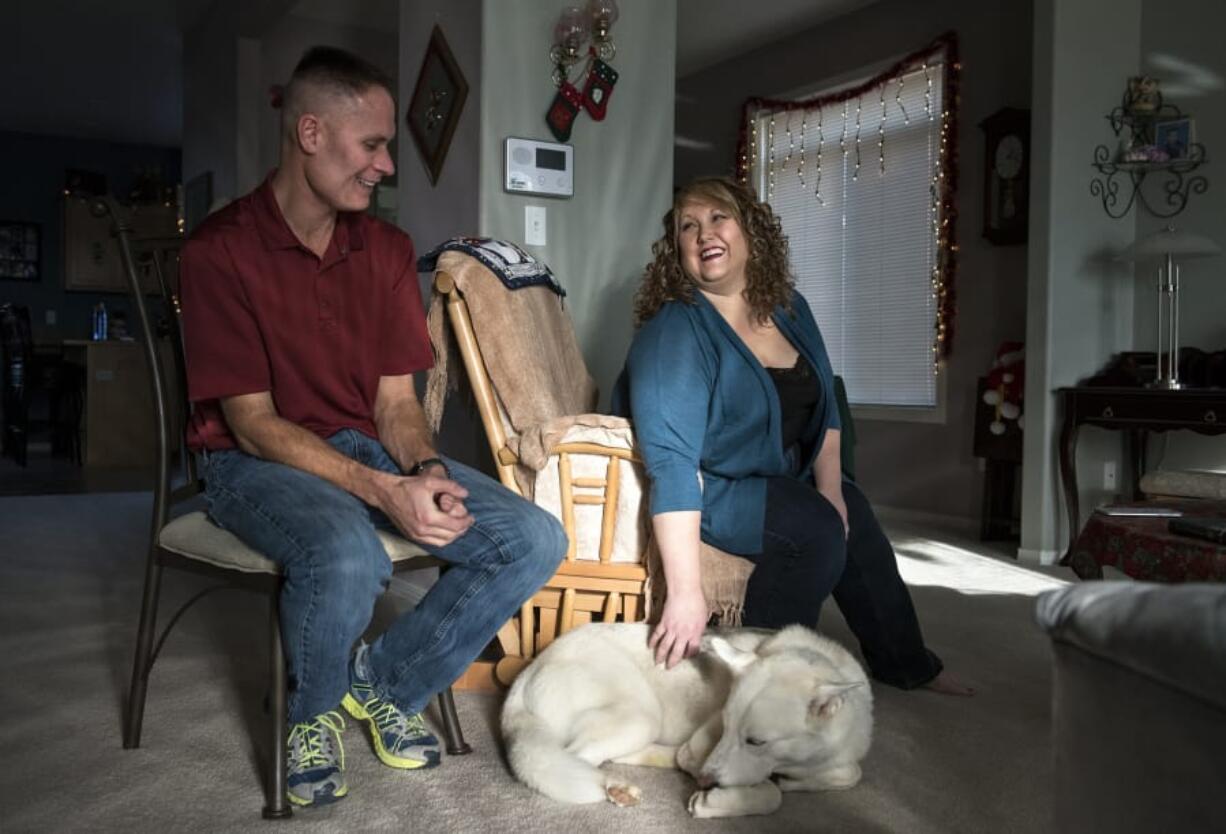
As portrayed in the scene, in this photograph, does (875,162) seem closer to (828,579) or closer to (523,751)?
(828,579)

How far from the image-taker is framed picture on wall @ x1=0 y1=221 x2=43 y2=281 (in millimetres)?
9867

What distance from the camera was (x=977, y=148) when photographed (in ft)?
16.2

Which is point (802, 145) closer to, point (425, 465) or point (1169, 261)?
point (1169, 261)

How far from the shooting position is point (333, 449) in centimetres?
168

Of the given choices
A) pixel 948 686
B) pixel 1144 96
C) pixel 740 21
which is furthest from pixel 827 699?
pixel 740 21

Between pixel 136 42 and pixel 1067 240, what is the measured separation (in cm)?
613

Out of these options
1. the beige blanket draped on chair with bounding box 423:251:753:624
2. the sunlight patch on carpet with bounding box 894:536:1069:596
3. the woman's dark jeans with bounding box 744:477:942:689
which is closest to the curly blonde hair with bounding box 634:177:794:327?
the beige blanket draped on chair with bounding box 423:251:753:624

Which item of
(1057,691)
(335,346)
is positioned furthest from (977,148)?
(1057,691)

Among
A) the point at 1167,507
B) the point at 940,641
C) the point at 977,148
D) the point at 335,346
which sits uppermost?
the point at 977,148

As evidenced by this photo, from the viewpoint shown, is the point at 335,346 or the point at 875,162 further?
the point at 875,162

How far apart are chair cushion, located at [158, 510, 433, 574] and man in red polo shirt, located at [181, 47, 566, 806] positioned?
0.08ft

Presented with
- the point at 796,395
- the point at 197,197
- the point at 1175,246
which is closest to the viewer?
the point at 796,395

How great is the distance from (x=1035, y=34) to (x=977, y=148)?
90cm

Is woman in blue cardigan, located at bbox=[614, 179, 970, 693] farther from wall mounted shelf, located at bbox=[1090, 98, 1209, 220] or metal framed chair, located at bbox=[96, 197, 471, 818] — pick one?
wall mounted shelf, located at bbox=[1090, 98, 1209, 220]
